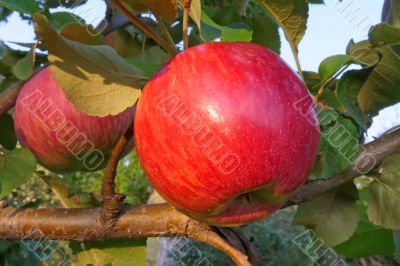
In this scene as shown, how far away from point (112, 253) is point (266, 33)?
0.51 meters

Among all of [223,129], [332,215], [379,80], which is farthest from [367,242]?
[223,129]

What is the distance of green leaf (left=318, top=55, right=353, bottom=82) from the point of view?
2.22ft

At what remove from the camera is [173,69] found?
597mm

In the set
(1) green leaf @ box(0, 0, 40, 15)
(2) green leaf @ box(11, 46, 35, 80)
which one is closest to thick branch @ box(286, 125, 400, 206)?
(2) green leaf @ box(11, 46, 35, 80)

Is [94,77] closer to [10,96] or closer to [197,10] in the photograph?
[197,10]

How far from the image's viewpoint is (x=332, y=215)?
2.74ft

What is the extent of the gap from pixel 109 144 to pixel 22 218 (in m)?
0.23

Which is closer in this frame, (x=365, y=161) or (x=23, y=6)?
(x=365, y=161)

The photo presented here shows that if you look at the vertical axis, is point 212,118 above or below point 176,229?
above

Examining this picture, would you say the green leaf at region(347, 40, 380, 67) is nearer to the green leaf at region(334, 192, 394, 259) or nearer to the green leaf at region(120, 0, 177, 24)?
the green leaf at region(120, 0, 177, 24)

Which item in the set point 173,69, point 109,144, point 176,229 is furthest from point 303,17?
point 109,144

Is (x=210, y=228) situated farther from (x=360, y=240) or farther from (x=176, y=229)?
(x=360, y=240)

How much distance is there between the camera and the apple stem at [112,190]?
26.8 inches

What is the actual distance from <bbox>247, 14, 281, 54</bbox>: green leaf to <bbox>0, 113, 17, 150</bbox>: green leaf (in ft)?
1.77
